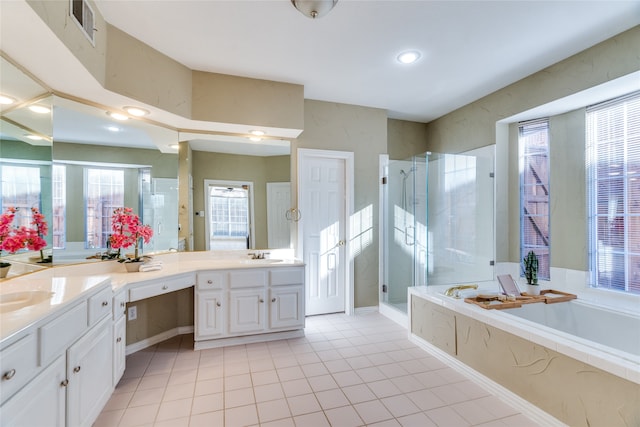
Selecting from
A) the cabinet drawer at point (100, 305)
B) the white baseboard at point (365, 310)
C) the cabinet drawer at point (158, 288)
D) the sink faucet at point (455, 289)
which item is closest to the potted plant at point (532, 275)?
the sink faucet at point (455, 289)

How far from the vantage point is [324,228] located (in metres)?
3.60

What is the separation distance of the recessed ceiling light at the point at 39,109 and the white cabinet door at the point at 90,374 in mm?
1389

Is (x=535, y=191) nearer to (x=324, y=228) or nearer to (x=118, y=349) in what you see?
(x=324, y=228)

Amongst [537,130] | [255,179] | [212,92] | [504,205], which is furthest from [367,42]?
[504,205]

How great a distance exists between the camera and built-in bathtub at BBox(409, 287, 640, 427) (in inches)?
57.6

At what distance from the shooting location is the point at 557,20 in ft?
6.66

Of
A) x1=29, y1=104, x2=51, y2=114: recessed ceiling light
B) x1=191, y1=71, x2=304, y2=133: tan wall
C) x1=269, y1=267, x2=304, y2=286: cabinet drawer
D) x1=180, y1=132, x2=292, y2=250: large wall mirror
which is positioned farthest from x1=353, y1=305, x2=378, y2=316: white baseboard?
x1=29, y1=104, x2=51, y2=114: recessed ceiling light

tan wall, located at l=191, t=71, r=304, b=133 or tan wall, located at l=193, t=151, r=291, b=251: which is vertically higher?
tan wall, located at l=191, t=71, r=304, b=133

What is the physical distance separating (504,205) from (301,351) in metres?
2.71

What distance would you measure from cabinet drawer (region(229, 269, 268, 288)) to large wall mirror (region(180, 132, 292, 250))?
1.64ft

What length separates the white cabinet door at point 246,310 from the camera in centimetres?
276

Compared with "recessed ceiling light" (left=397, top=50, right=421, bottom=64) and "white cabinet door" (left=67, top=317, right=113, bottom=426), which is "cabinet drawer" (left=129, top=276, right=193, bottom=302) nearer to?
"white cabinet door" (left=67, top=317, right=113, bottom=426)

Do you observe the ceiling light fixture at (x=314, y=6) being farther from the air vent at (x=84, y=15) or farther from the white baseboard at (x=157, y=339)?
the white baseboard at (x=157, y=339)

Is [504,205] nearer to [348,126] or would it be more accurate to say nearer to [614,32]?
[614,32]
